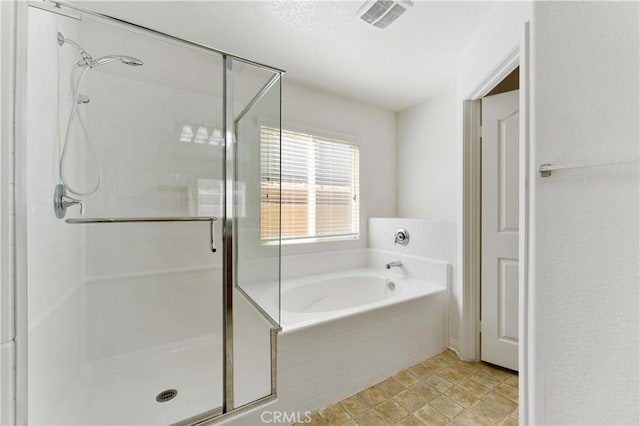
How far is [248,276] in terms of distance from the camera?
5.12ft

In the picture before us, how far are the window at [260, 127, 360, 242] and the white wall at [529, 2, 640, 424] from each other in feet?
6.04

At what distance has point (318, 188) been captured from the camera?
2736mm

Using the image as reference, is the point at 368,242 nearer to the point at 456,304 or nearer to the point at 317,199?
the point at 317,199

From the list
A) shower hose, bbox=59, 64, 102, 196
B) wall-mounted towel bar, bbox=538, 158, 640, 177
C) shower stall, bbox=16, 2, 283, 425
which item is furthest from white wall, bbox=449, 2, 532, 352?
shower hose, bbox=59, 64, 102, 196

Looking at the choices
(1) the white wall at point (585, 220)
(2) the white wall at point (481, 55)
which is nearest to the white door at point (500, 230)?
(2) the white wall at point (481, 55)

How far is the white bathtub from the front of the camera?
2215mm

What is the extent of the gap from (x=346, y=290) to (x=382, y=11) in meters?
2.25

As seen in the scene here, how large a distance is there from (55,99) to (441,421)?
2743 mm

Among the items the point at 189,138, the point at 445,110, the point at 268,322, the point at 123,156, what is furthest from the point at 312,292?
the point at 445,110

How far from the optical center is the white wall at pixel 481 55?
1.34 metres

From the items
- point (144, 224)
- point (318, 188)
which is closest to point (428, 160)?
point (318, 188)

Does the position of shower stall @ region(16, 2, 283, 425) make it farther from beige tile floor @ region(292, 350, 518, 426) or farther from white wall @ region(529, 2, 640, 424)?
white wall @ region(529, 2, 640, 424)

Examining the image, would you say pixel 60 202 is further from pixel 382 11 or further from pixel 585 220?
pixel 585 220

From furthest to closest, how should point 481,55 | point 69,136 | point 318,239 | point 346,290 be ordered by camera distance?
point 318,239 → point 346,290 → point 481,55 → point 69,136
